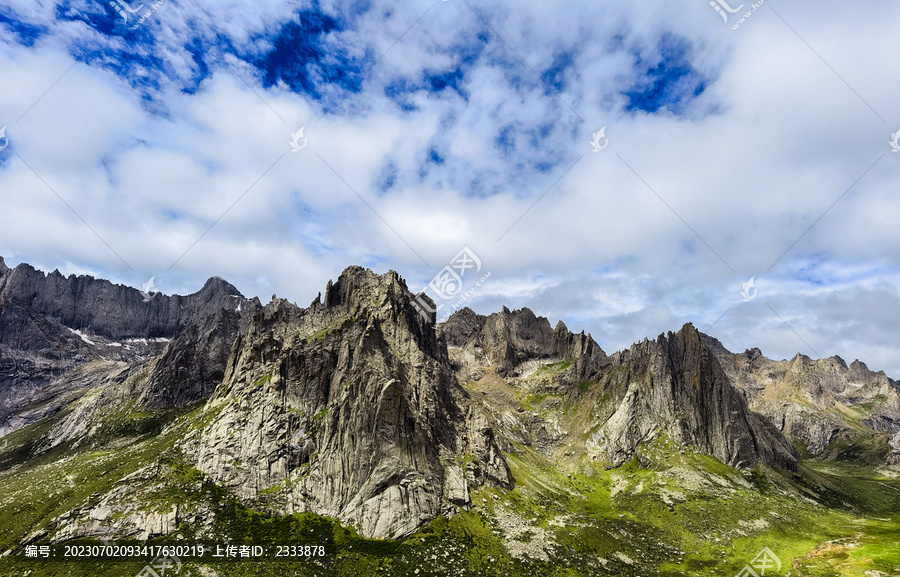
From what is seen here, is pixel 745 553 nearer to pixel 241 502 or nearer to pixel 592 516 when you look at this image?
pixel 592 516

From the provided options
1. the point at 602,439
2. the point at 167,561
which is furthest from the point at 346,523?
the point at 602,439

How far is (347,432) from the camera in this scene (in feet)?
449
